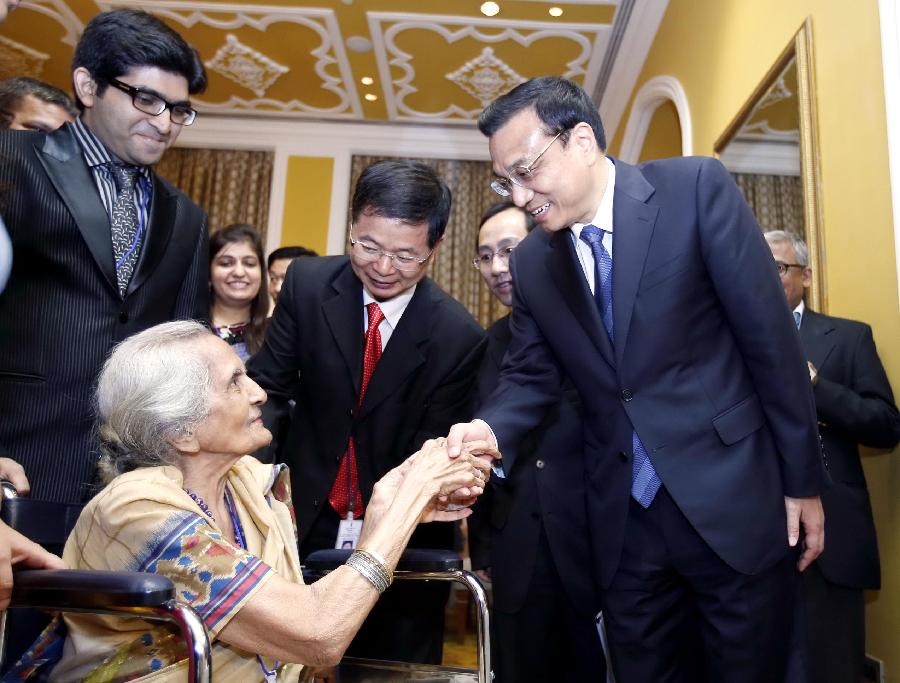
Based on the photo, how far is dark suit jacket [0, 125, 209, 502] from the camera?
5.14 ft

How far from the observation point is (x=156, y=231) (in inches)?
70.8

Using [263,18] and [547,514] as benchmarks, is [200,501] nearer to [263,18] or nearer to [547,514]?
[547,514]

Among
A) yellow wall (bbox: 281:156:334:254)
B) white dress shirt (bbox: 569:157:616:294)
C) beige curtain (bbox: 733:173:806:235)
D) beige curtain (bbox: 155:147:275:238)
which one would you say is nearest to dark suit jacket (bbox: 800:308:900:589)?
beige curtain (bbox: 733:173:806:235)

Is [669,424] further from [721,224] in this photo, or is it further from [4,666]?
[4,666]

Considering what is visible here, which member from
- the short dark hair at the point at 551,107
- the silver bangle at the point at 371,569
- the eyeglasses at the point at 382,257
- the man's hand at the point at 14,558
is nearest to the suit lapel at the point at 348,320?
the eyeglasses at the point at 382,257

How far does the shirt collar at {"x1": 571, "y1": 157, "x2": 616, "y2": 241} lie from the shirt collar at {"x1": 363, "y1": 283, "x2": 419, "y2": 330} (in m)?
0.66

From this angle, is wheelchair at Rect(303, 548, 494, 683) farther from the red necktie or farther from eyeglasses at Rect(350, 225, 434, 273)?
eyeglasses at Rect(350, 225, 434, 273)

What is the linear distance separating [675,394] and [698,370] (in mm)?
67

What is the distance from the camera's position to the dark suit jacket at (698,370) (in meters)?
1.38

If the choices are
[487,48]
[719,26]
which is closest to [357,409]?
[719,26]

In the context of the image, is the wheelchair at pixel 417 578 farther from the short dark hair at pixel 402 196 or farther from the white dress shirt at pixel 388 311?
the short dark hair at pixel 402 196

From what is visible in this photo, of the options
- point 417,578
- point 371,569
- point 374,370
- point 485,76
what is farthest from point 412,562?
point 485,76

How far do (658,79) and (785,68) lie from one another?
2070mm

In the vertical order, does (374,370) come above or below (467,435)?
above
